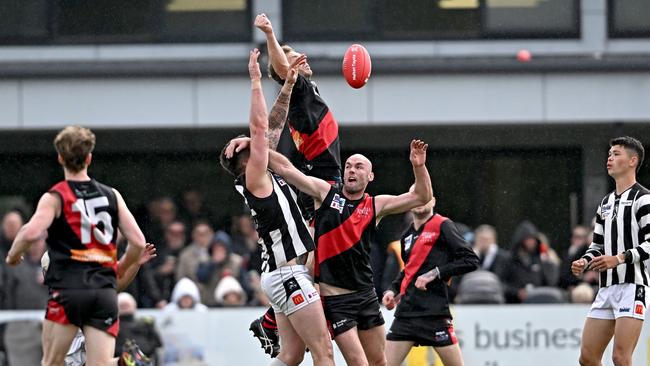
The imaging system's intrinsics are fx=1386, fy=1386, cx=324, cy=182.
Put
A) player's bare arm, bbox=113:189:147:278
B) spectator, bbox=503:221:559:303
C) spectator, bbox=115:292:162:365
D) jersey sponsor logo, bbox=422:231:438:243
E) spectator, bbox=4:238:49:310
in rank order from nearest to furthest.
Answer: player's bare arm, bbox=113:189:147:278 < jersey sponsor logo, bbox=422:231:438:243 < spectator, bbox=115:292:162:365 < spectator, bbox=4:238:49:310 < spectator, bbox=503:221:559:303

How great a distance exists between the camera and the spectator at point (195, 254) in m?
17.2

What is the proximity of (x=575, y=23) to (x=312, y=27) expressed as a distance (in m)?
3.86

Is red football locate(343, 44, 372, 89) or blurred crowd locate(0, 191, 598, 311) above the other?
red football locate(343, 44, 372, 89)

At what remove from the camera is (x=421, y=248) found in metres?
12.9

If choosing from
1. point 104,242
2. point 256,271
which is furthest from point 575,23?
point 104,242

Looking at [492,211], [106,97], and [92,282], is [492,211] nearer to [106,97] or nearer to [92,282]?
[106,97]

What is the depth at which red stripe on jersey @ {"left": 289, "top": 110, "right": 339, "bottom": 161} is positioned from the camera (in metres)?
11.5

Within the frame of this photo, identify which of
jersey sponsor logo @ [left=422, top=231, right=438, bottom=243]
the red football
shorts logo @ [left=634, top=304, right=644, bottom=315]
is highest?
the red football

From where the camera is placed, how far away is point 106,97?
20000mm

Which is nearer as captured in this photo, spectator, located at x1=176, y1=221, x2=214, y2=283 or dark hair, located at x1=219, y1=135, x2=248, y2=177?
dark hair, located at x1=219, y1=135, x2=248, y2=177

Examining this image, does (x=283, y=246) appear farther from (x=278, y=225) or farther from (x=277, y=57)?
(x=277, y=57)

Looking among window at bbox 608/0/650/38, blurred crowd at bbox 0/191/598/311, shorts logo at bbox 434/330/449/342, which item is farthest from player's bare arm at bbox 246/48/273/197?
window at bbox 608/0/650/38

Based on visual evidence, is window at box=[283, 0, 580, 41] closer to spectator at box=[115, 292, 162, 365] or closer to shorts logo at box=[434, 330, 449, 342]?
spectator at box=[115, 292, 162, 365]

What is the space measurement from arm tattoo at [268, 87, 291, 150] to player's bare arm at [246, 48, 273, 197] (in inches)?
→ 23.3
